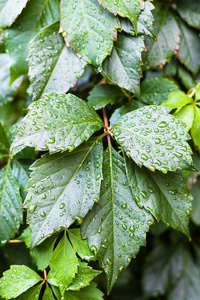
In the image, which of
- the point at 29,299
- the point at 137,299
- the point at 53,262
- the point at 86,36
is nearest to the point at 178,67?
the point at 86,36

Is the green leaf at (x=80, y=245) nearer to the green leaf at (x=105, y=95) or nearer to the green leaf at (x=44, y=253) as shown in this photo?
the green leaf at (x=44, y=253)

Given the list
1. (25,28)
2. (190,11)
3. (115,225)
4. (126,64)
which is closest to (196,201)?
(115,225)

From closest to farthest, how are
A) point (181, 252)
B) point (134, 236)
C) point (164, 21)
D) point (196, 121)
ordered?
point (134, 236) < point (196, 121) < point (164, 21) < point (181, 252)

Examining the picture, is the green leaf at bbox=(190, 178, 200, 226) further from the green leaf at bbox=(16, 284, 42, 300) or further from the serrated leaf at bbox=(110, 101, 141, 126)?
the green leaf at bbox=(16, 284, 42, 300)

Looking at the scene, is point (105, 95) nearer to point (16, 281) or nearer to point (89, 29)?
point (89, 29)

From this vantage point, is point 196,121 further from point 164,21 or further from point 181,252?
point 181,252

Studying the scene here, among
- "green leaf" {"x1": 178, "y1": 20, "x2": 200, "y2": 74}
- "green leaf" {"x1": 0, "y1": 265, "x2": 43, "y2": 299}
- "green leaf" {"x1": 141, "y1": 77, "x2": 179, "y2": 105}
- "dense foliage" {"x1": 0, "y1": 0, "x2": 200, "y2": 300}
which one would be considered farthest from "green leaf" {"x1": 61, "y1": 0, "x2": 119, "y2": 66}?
"green leaf" {"x1": 0, "y1": 265, "x2": 43, "y2": 299}
